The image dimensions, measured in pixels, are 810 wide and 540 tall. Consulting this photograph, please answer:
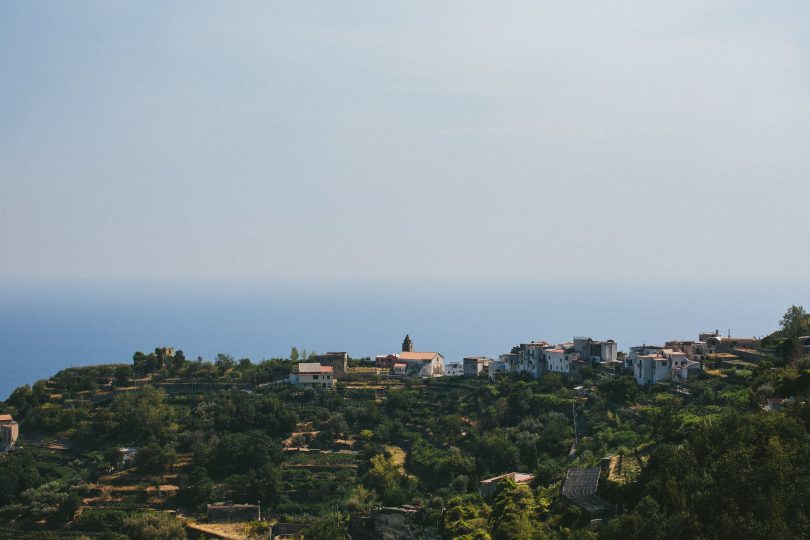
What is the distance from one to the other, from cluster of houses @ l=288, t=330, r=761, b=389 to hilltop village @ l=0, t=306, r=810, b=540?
137 mm

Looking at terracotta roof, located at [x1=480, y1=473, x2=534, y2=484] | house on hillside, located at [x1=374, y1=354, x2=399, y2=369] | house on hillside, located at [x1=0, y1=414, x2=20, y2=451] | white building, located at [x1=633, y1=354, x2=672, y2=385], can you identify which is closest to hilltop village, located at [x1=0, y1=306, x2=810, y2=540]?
white building, located at [x1=633, y1=354, x2=672, y2=385]

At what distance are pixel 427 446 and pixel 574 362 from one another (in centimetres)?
1191

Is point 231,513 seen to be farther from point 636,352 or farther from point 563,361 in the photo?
point 636,352

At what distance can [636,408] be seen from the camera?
135 ft

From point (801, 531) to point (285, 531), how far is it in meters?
22.3

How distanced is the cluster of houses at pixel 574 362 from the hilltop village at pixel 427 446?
0.45 ft

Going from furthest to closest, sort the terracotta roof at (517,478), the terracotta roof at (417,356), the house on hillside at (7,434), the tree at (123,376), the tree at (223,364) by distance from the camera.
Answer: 1. the terracotta roof at (417,356)
2. the tree at (223,364)
3. the tree at (123,376)
4. the house on hillside at (7,434)
5. the terracotta roof at (517,478)

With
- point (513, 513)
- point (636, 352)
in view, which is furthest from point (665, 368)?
point (513, 513)

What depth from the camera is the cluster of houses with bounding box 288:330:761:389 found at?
148 feet

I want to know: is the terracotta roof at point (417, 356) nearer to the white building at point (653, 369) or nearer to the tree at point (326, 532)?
the white building at point (653, 369)

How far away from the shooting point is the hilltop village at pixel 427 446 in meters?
24.1

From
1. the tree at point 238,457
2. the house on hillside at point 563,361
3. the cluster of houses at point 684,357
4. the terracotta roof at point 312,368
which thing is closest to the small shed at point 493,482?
the cluster of houses at point 684,357

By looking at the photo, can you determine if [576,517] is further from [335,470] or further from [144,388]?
[144,388]

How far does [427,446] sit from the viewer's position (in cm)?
4538
